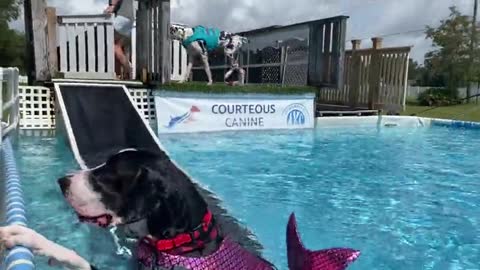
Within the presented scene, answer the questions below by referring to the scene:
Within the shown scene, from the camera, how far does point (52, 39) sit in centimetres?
893

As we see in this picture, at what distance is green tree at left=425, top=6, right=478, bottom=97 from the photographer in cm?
2950

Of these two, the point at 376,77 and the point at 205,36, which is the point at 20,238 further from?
the point at 376,77

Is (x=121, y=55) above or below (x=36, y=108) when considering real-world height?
above

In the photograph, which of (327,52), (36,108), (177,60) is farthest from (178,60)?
(327,52)

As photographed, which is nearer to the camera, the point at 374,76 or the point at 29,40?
the point at 29,40

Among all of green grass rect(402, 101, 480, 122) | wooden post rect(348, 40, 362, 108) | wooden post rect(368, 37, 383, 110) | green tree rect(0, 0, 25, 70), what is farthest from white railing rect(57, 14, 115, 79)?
green tree rect(0, 0, 25, 70)

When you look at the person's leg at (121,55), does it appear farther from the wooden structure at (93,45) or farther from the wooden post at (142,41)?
the wooden structure at (93,45)

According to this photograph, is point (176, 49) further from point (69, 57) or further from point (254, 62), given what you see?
point (254, 62)

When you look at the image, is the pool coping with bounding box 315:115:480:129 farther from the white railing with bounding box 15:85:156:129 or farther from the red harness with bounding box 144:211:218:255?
the red harness with bounding box 144:211:218:255

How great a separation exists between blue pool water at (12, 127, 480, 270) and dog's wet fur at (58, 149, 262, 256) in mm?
1447

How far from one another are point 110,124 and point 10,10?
3406 cm

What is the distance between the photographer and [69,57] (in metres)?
9.52

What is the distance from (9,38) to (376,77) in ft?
106

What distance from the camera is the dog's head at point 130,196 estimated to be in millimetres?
1690
